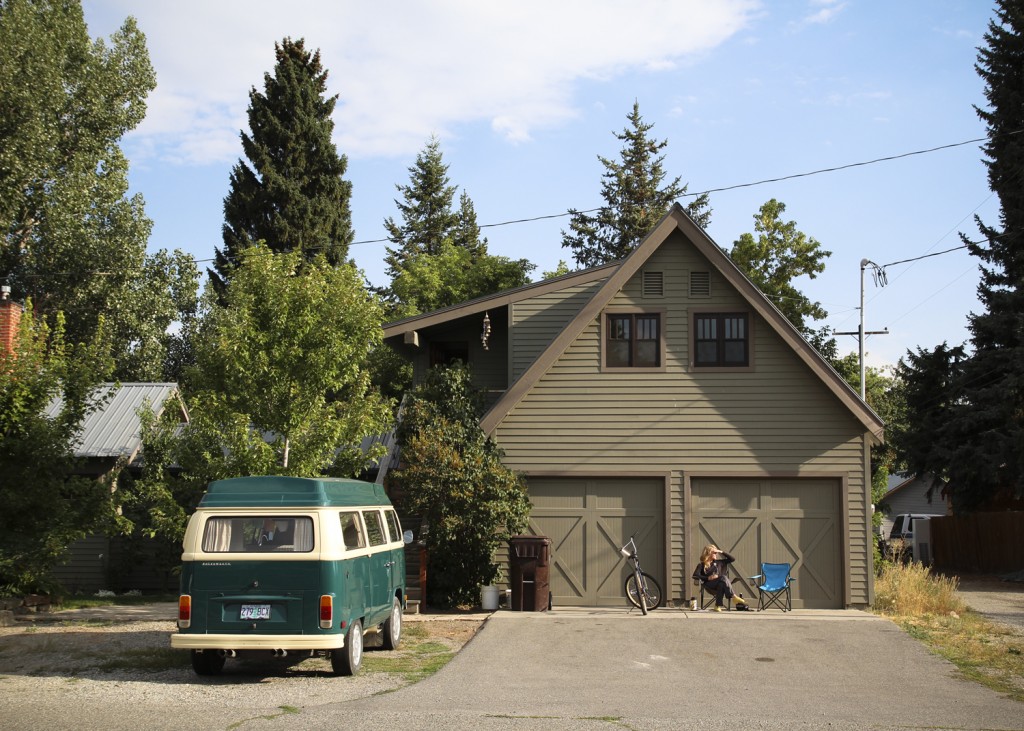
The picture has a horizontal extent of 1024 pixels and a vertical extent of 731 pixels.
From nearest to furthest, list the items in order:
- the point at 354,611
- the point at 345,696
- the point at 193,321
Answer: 1. the point at 345,696
2. the point at 354,611
3. the point at 193,321

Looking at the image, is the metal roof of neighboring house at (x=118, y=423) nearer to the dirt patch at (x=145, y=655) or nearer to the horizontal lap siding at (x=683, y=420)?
the dirt patch at (x=145, y=655)

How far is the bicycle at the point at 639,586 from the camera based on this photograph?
58.9ft

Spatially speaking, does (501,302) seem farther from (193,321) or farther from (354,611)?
(193,321)

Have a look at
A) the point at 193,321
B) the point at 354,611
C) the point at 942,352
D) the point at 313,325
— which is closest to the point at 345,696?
the point at 354,611

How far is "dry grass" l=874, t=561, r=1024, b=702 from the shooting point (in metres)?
12.5

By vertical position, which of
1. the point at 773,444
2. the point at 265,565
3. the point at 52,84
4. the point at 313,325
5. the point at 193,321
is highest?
the point at 52,84

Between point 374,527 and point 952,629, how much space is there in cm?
939

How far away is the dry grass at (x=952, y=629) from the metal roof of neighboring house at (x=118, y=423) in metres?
15.1

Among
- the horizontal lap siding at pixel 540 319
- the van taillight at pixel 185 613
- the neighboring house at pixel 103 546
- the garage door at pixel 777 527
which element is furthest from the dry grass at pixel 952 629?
the neighboring house at pixel 103 546

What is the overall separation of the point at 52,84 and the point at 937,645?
28.2m

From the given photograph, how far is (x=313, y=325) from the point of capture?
1717 cm

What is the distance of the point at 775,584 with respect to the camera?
18438mm

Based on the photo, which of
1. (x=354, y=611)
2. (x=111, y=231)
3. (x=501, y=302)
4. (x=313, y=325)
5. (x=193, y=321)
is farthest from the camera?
(x=193, y=321)

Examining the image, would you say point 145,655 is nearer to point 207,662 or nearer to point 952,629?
point 207,662
